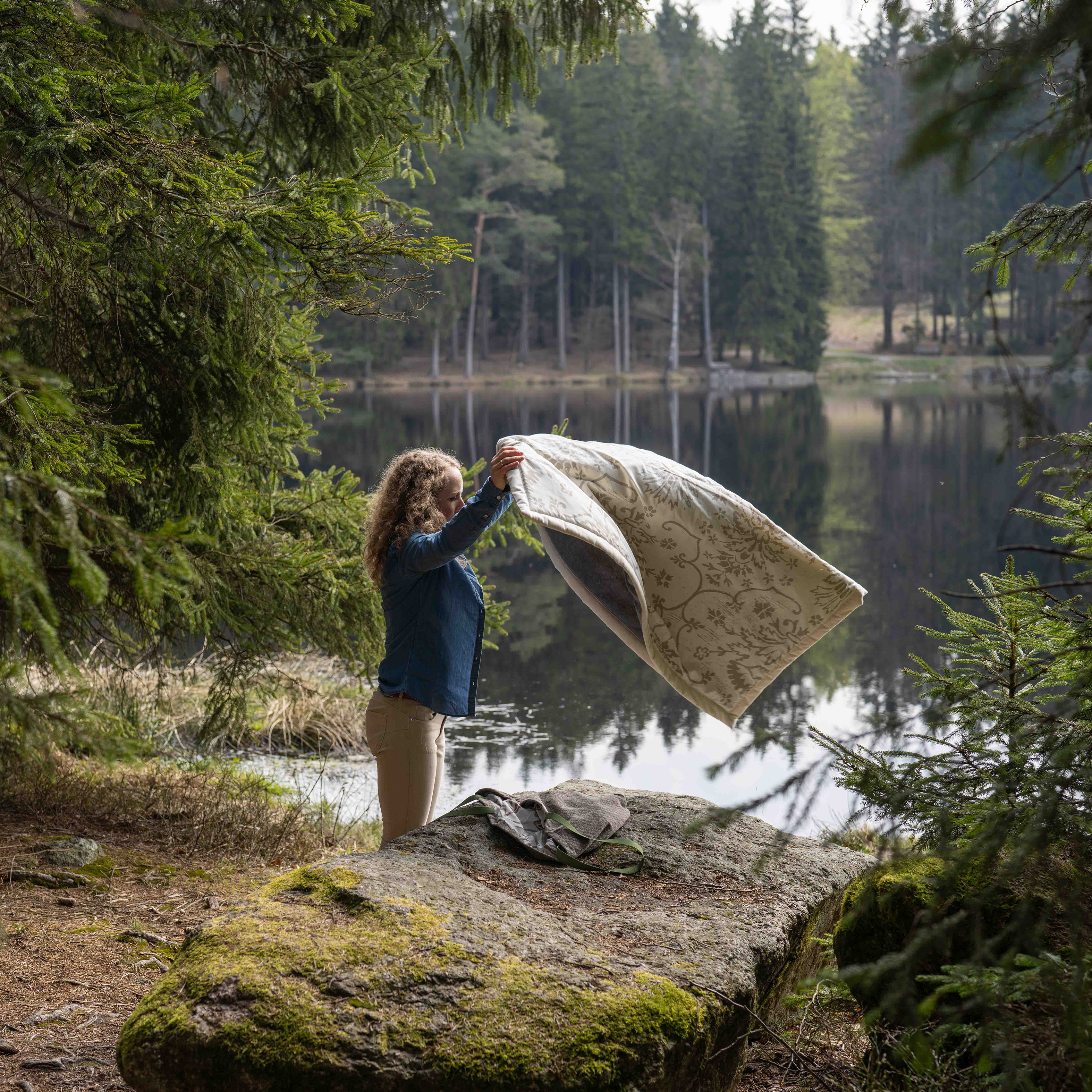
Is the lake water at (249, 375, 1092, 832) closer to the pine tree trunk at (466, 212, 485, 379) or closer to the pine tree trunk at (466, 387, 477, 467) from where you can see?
the pine tree trunk at (466, 387, 477, 467)

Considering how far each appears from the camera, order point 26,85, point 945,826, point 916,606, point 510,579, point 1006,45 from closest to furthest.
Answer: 1. point 1006,45
2. point 945,826
3. point 26,85
4. point 916,606
5. point 510,579

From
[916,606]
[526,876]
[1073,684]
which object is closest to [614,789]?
[526,876]

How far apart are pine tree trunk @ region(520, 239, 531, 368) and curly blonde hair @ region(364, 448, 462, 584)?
150 ft

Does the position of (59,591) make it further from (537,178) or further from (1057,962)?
(537,178)

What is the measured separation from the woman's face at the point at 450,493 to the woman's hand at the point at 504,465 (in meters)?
0.53

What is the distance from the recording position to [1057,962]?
6.84 feet

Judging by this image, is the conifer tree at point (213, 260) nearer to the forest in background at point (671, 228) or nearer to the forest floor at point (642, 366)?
the forest in background at point (671, 228)

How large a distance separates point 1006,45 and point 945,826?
1.47 metres

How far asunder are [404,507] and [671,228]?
1852 inches

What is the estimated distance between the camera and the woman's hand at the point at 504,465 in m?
3.58

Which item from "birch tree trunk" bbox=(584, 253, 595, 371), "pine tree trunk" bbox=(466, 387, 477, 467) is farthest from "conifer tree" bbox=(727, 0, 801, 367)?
"pine tree trunk" bbox=(466, 387, 477, 467)

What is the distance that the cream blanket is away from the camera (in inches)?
152

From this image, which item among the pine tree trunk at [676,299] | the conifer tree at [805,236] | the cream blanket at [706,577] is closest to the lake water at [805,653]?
the cream blanket at [706,577]

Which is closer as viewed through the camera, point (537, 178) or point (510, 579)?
point (510, 579)
